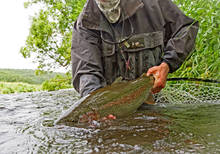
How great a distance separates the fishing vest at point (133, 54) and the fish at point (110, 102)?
369 millimetres

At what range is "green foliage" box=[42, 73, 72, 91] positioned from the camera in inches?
430

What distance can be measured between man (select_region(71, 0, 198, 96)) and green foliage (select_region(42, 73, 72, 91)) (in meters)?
8.46

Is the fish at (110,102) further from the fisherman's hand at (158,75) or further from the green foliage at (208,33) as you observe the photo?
the green foliage at (208,33)

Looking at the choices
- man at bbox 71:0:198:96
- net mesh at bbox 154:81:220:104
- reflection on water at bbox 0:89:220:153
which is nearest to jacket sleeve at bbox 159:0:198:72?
man at bbox 71:0:198:96

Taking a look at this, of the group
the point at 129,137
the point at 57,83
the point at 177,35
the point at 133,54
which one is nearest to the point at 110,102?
the point at 129,137

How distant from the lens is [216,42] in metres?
2.88

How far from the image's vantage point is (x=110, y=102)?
218 cm

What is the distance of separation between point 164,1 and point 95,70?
129 cm

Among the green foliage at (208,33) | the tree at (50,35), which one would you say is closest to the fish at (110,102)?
the green foliage at (208,33)

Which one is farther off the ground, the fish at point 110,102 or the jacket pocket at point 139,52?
the jacket pocket at point 139,52

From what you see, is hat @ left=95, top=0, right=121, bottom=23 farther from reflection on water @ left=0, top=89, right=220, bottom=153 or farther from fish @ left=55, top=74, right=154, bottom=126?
reflection on water @ left=0, top=89, right=220, bottom=153

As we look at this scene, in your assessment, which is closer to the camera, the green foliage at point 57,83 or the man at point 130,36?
the man at point 130,36

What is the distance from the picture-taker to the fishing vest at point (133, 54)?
2.80 metres

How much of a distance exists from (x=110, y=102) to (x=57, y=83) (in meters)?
9.42
